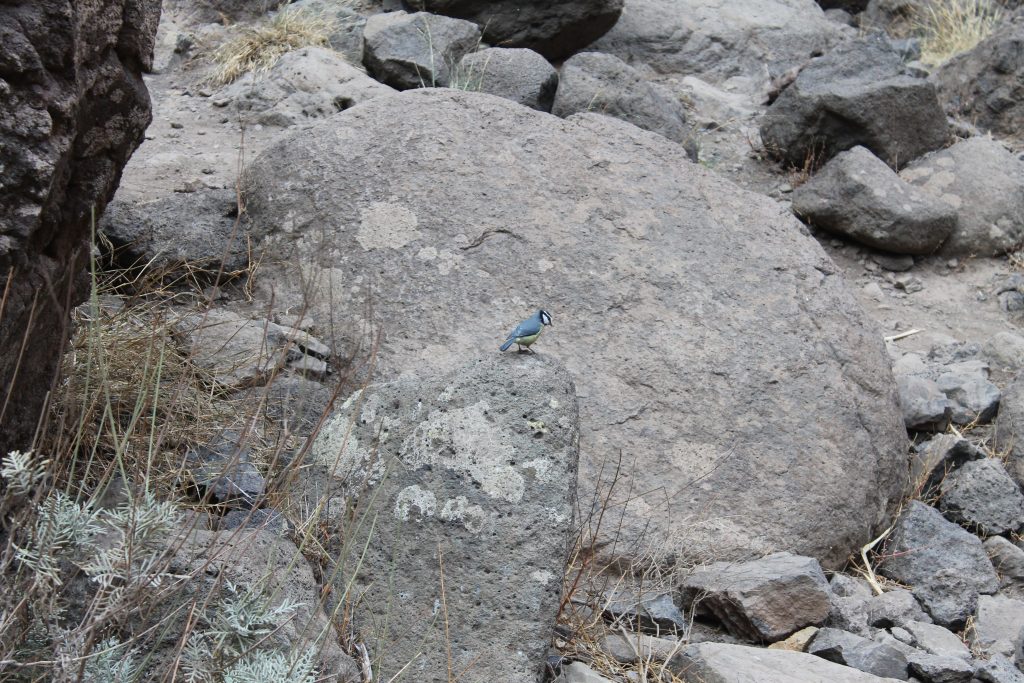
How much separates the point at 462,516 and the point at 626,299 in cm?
170

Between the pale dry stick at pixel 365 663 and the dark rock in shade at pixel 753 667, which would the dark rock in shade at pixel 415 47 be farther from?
the pale dry stick at pixel 365 663

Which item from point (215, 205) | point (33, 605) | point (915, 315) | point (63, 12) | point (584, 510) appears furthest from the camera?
point (915, 315)

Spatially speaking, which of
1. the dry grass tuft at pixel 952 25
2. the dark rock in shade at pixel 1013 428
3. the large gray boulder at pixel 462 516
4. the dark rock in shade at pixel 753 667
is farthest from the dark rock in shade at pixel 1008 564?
the dry grass tuft at pixel 952 25

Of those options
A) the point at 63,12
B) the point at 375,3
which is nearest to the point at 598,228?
the point at 63,12

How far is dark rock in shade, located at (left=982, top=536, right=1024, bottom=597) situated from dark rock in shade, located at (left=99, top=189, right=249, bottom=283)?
3006mm

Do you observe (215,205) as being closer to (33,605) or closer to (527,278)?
(527,278)

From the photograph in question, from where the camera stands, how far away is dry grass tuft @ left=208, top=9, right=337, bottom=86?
6418mm

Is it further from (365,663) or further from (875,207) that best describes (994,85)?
(365,663)

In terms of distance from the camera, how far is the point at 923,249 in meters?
6.36

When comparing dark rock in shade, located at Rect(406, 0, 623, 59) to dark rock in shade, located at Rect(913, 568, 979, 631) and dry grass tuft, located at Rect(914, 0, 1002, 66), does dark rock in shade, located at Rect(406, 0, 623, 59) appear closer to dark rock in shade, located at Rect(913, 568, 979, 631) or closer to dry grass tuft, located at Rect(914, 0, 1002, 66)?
dry grass tuft, located at Rect(914, 0, 1002, 66)

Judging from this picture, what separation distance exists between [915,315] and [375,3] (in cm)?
391

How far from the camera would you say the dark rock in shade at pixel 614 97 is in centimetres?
639

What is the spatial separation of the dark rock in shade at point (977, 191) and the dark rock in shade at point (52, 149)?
192 inches

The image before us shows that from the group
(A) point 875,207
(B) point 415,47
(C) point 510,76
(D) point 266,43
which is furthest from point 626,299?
(D) point 266,43
